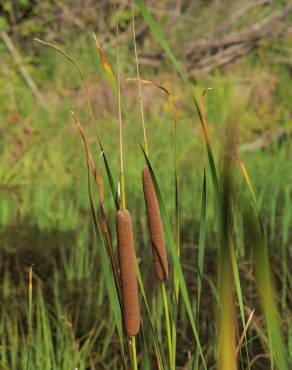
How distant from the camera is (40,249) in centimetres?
270

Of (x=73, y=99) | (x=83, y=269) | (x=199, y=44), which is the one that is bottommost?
(x=83, y=269)

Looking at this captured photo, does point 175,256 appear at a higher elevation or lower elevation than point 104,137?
lower

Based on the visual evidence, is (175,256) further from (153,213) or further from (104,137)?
(104,137)

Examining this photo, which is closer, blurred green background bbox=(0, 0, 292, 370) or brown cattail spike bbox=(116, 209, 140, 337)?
brown cattail spike bbox=(116, 209, 140, 337)

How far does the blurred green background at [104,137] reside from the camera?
216cm

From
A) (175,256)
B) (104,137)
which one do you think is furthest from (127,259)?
(104,137)

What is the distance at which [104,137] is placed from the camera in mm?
4441

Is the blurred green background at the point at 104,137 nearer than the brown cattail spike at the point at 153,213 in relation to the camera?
No

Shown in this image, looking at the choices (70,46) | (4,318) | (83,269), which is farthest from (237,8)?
(4,318)

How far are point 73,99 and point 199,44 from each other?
1.62 m

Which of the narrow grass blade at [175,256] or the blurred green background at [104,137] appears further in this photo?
the blurred green background at [104,137]

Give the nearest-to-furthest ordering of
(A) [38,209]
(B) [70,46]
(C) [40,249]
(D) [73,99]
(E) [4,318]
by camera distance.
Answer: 1. (E) [4,318]
2. (C) [40,249]
3. (A) [38,209]
4. (D) [73,99]
5. (B) [70,46]

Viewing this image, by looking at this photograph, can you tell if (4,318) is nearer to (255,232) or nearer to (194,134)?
(255,232)

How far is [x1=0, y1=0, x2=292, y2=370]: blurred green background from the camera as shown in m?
2.16
